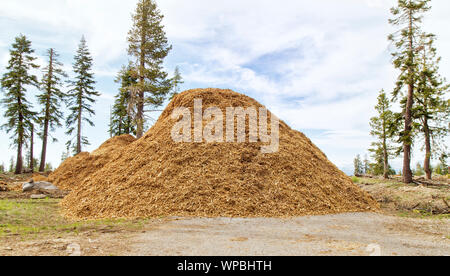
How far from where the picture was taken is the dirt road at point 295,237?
14.6 ft

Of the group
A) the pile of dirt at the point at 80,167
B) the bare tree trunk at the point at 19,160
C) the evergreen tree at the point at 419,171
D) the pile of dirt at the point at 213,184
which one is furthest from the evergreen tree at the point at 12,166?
the evergreen tree at the point at 419,171

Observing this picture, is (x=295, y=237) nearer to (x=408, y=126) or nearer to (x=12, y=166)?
(x=408, y=126)

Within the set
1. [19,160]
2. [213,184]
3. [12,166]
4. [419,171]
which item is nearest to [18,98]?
[19,160]

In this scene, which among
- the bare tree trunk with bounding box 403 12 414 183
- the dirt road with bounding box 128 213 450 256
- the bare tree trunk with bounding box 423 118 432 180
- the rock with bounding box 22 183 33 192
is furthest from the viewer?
the bare tree trunk with bounding box 423 118 432 180

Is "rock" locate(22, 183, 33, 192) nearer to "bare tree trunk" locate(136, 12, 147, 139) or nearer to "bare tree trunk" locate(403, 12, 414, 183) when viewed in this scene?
"bare tree trunk" locate(136, 12, 147, 139)

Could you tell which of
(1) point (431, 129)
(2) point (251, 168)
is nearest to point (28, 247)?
(2) point (251, 168)

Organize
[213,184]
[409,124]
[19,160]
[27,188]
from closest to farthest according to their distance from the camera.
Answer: [213,184] < [27,188] < [409,124] < [19,160]

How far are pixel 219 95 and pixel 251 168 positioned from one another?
4353 mm

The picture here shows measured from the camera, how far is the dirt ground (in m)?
4.40

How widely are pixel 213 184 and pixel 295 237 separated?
3.27 metres

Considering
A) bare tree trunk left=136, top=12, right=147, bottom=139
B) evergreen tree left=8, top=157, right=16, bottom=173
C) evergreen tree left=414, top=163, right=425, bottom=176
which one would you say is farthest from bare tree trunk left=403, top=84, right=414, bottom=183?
evergreen tree left=8, top=157, right=16, bottom=173

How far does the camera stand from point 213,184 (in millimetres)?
8062

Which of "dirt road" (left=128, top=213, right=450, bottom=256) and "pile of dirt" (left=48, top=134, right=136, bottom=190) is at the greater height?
"pile of dirt" (left=48, top=134, right=136, bottom=190)
